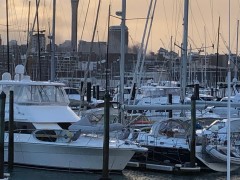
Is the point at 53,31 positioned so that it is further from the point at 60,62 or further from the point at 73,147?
the point at 60,62

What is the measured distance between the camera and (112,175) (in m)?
21.6

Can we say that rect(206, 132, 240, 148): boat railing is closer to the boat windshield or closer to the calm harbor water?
the calm harbor water

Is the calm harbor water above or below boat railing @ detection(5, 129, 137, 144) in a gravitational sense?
below

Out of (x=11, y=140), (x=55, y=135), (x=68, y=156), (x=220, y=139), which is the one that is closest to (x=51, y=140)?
(x=55, y=135)

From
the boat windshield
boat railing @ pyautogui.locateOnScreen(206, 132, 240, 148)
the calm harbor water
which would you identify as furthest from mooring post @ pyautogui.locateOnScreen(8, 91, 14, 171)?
boat railing @ pyautogui.locateOnScreen(206, 132, 240, 148)

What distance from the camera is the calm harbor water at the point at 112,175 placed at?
2114 centimetres

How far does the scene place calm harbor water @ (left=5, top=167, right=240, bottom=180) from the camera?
69.4ft

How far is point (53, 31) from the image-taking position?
3566 cm

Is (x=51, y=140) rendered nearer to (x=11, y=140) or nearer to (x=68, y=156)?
(x=68, y=156)

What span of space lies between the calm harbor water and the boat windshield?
3.26 m

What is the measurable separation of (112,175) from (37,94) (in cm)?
538

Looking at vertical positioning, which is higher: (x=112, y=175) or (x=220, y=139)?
(x=220, y=139)

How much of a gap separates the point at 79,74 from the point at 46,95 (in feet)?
161

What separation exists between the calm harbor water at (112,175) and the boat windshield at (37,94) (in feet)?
10.7
